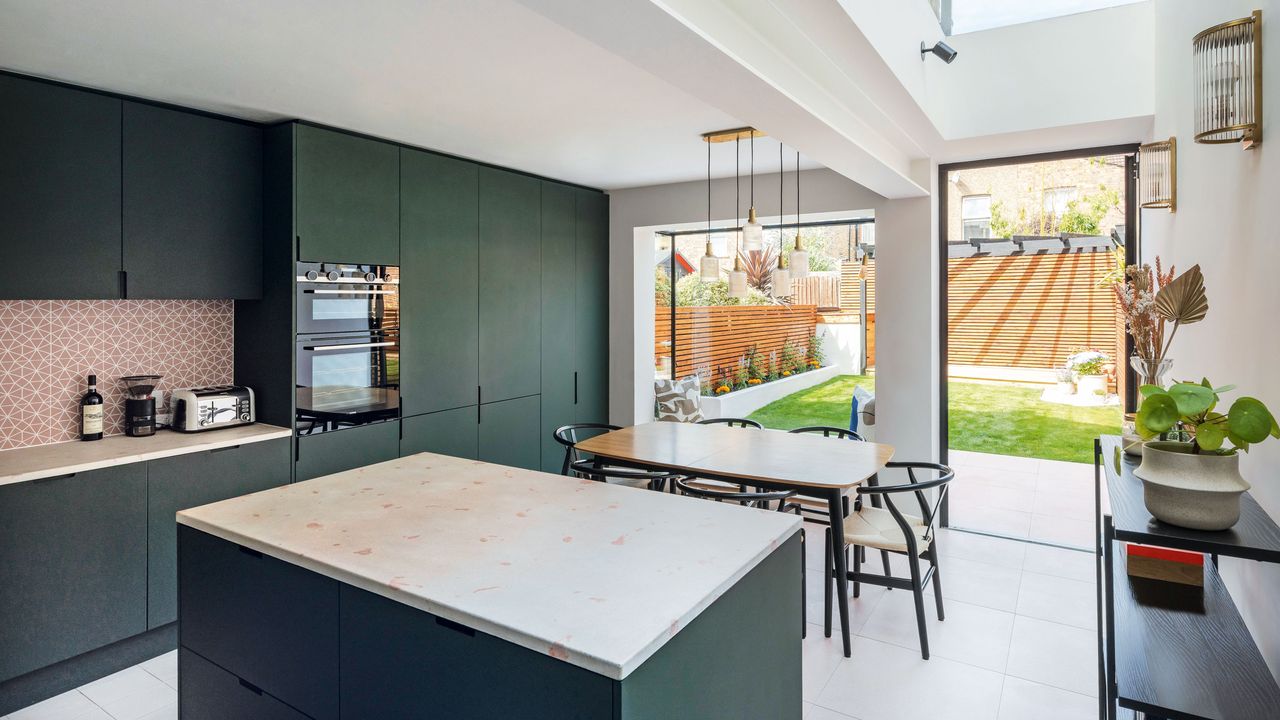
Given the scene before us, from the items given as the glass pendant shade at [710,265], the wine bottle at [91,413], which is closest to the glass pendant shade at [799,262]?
the glass pendant shade at [710,265]

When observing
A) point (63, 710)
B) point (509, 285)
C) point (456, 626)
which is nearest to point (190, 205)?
point (509, 285)

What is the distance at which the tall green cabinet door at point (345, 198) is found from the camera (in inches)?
141

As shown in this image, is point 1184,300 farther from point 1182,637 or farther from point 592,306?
point 592,306

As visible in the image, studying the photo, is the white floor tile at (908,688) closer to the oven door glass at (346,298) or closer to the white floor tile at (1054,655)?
the white floor tile at (1054,655)

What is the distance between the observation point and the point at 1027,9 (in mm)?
3674

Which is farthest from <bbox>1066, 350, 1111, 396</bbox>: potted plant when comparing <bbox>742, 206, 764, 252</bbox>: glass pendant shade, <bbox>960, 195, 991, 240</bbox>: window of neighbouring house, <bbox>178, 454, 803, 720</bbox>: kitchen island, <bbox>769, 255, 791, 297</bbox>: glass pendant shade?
<bbox>178, 454, 803, 720</bbox>: kitchen island

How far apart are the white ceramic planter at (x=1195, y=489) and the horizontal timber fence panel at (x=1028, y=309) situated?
10.8 ft

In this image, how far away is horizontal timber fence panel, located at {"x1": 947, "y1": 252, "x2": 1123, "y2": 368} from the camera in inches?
167

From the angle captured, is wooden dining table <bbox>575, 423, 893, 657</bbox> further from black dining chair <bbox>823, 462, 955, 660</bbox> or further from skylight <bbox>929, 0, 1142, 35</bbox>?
skylight <bbox>929, 0, 1142, 35</bbox>

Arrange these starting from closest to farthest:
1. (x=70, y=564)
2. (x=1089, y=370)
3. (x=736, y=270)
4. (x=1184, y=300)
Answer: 1. (x=1184, y=300)
2. (x=70, y=564)
3. (x=736, y=270)
4. (x=1089, y=370)

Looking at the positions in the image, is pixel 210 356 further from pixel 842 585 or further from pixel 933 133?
pixel 933 133

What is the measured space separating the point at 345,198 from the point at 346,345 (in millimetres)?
813

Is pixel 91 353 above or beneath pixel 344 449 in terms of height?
above

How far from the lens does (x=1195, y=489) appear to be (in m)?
1.38
